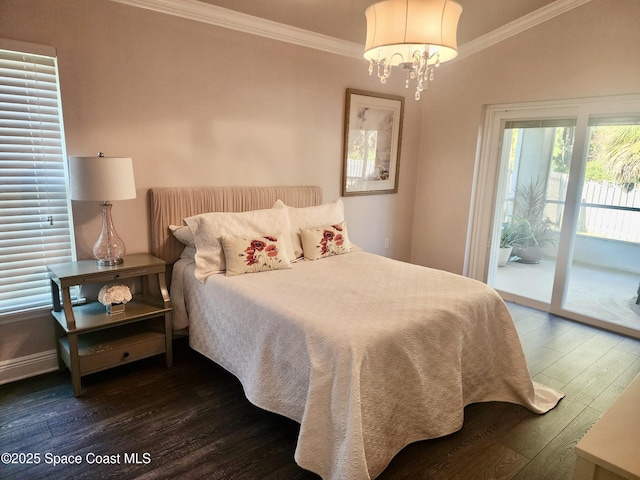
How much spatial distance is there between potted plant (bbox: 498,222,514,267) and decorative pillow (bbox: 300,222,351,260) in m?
1.88

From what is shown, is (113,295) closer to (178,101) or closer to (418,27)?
(178,101)

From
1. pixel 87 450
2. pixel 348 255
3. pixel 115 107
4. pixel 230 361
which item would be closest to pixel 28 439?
pixel 87 450

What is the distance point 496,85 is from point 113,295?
373 centimetres

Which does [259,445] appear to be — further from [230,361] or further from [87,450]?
[87,450]

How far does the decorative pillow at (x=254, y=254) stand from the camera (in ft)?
8.74

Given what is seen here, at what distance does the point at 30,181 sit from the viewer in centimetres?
246

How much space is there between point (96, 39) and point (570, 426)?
3575mm

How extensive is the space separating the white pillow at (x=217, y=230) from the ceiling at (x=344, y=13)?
1.51m

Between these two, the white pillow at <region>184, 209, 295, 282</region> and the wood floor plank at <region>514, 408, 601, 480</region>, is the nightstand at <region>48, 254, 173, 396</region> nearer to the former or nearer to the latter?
the white pillow at <region>184, 209, 295, 282</region>

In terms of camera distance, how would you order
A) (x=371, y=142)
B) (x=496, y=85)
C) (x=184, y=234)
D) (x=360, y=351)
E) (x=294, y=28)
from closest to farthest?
(x=360, y=351) < (x=184, y=234) < (x=294, y=28) < (x=496, y=85) < (x=371, y=142)

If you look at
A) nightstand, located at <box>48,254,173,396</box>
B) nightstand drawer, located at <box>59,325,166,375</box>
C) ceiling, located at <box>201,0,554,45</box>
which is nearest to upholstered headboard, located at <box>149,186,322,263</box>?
nightstand, located at <box>48,254,173,396</box>

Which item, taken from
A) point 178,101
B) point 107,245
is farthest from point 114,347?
point 178,101

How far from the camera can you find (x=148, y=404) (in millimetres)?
2350

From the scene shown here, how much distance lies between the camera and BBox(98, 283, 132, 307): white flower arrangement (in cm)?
250
